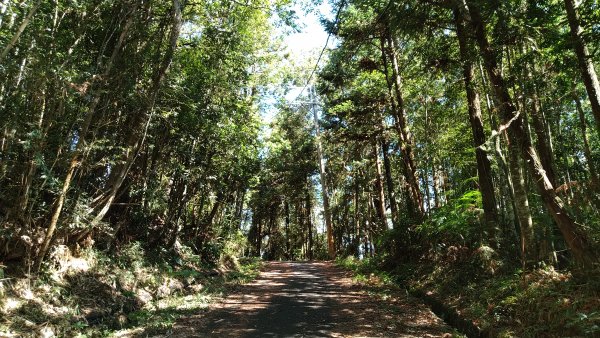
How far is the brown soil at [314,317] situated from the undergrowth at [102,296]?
2.07ft

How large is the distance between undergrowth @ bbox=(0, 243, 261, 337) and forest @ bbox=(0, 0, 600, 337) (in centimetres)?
4

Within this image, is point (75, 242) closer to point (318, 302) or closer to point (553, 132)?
point (318, 302)

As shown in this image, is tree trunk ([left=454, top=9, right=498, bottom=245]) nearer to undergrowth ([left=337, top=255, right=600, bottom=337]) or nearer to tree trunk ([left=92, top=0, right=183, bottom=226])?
undergrowth ([left=337, top=255, right=600, bottom=337])

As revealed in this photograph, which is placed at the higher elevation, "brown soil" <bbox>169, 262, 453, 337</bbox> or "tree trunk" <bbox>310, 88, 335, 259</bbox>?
"tree trunk" <bbox>310, 88, 335, 259</bbox>

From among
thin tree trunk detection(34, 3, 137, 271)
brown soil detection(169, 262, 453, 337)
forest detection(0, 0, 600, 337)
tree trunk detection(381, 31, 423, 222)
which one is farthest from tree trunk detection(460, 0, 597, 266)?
thin tree trunk detection(34, 3, 137, 271)

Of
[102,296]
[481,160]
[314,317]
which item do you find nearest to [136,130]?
[102,296]

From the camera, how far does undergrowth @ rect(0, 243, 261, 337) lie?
600 centimetres

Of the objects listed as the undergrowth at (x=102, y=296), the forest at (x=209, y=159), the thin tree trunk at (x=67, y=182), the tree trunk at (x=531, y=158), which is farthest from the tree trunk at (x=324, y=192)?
the thin tree trunk at (x=67, y=182)

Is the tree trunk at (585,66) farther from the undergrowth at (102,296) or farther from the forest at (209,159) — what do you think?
the undergrowth at (102,296)

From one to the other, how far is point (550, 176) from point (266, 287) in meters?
7.94

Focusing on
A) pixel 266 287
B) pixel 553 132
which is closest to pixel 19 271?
pixel 266 287

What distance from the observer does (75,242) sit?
8125mm

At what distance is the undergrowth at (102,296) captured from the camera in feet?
19.7

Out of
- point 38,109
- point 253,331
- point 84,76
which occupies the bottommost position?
point 253,331
